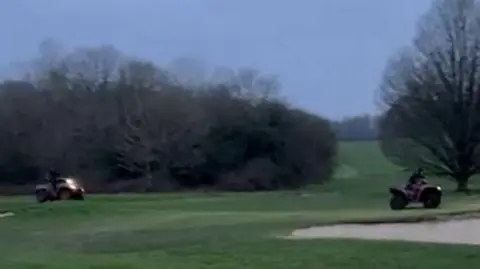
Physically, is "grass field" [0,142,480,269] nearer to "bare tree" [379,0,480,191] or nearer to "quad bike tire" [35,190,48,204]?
"quad bike tire" [35,190,48,204]

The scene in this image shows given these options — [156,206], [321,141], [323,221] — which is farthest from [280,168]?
[323,221]

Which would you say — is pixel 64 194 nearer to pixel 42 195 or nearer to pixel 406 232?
pixel 42 195

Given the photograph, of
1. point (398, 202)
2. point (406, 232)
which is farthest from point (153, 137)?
point (406, 232)

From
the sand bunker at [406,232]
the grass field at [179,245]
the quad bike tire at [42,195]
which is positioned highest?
the quad bike tire at [42,195]

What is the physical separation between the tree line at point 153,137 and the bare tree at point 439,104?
9311mm

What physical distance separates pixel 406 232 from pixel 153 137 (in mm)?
41644

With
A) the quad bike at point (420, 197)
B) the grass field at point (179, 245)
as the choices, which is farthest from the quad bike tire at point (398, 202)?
the grass field at point (179, 245)

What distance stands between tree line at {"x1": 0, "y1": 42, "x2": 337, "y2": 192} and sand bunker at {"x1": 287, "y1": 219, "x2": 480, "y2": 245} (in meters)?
38.2

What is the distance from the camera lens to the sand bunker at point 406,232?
2041cm

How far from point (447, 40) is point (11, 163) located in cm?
2952

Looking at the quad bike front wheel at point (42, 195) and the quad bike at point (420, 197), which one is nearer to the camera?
the quad bike at point (420, 197)

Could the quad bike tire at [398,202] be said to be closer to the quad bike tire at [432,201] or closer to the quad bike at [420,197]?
the quad bike at [420,197]

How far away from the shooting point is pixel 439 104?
57.7 meters

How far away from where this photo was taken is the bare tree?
57344 millimetres
